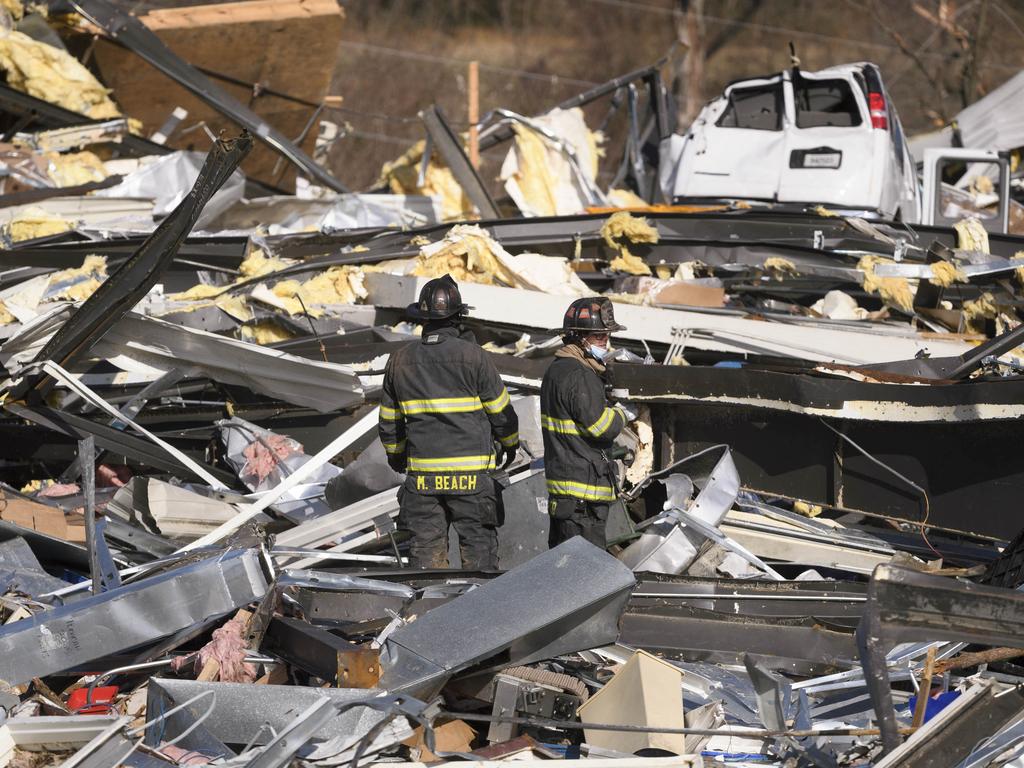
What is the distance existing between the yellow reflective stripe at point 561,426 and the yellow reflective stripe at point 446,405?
1.02 ft

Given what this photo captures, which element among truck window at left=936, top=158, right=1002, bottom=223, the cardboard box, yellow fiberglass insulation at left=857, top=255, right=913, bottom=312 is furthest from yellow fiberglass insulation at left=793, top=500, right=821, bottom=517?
truck window at left=936, top=158, right=1002, bottom=223

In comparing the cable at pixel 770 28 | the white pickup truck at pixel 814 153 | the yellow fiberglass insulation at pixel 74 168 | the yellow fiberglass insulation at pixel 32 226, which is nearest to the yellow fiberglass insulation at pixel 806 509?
the white pickup truck at pixel 814 153

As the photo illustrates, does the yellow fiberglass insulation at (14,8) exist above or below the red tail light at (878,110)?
above

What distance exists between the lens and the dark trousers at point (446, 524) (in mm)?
4988

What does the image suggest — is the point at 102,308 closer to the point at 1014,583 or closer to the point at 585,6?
the point at 1014,583

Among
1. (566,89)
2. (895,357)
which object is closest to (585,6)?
(566,89)

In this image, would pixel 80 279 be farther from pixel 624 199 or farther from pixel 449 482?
pixel 624 199

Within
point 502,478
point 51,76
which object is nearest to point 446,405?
point 502,478

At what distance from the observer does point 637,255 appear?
7.70 metres

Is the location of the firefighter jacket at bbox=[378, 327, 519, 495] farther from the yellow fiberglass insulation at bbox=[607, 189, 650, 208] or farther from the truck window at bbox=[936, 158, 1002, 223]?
the truck window at bbox=[936, 158, 1002, 223]

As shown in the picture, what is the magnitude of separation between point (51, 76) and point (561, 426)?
22.3 ft

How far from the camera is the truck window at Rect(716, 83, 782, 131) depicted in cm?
945

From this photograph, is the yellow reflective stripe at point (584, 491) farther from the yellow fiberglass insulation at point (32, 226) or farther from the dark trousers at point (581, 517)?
the yellow fiberglass insulation at point (32, 226)

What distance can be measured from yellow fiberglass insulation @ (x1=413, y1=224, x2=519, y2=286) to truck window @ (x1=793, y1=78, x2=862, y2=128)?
3424 millimetres
